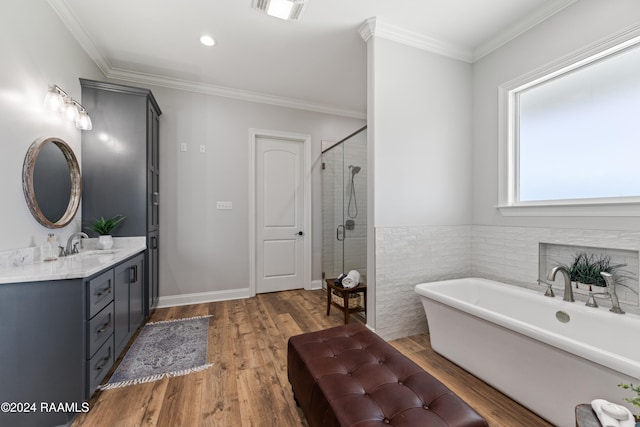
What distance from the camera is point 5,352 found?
126cm

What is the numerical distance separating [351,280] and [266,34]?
2.49 metres

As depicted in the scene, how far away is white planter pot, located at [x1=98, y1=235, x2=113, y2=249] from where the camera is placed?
2260mm

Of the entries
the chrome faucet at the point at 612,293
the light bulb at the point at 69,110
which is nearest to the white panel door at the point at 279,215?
the light bulb at the point at 69,110

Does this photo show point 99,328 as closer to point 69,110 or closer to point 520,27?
point 69,110

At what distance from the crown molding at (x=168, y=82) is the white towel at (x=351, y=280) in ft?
8.13

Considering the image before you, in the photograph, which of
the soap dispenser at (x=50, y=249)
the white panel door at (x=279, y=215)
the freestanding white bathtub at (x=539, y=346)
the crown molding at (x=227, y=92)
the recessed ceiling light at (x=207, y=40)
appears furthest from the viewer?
the white panel door at (x=279, y=215)

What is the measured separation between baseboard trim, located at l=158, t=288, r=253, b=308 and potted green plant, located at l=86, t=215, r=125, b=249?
1089 millimetres

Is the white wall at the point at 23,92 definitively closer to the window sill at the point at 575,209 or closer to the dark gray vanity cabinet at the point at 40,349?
→ the dark gray vanity cabinet at the point at 40,349

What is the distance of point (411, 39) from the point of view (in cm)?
239

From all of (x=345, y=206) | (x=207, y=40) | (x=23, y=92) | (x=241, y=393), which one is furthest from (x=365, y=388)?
(x=207, y=40)

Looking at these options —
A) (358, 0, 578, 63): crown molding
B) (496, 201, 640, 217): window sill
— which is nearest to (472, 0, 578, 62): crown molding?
(358, 0, 578, 63): crown molding

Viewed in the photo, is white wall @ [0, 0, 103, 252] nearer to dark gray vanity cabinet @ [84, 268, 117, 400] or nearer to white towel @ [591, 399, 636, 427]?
dark gray vanity cabinet @ [84, 268, 117, 400]

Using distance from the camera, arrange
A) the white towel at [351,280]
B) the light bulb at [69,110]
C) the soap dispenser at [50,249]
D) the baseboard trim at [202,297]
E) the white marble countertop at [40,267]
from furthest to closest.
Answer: the baseboard trim at [202,297]
the white towel at [351,280]
the light bulb at [69,110]
the soap dispenser at [50,249]
the white marble countertop at [40,267]

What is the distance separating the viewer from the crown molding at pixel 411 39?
2242 mm
